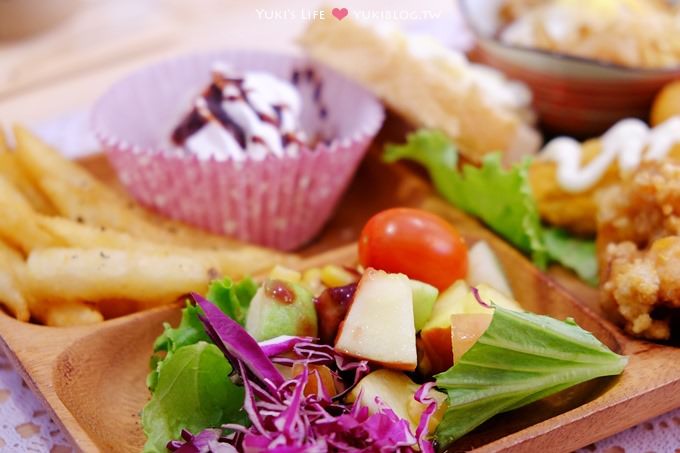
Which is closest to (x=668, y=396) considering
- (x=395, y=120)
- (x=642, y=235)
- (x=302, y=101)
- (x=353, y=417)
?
(x=642, y=235)

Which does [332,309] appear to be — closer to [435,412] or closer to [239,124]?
[435,412]

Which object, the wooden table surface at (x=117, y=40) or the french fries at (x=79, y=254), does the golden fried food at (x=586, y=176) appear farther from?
the wooden table surface at (x=117, y=40)

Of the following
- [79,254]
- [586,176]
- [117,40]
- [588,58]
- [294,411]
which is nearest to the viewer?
[294,411]

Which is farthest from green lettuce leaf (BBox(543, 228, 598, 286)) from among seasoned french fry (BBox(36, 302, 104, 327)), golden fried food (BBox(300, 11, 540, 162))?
seasoned french fry (BBox(36, 302, 104, 327))

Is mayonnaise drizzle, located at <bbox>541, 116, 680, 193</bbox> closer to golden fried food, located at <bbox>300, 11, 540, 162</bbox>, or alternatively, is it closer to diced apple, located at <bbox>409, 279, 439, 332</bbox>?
golden fried food, located at <bbox>300, 11, 540, 162</bbox>

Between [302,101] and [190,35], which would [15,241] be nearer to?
[302,101]

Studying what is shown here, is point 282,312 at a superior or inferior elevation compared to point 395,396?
superior

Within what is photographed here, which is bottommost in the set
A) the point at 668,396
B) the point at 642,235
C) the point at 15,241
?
the point at 668,396

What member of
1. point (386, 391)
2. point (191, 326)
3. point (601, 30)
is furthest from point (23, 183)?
point (601, 30)
